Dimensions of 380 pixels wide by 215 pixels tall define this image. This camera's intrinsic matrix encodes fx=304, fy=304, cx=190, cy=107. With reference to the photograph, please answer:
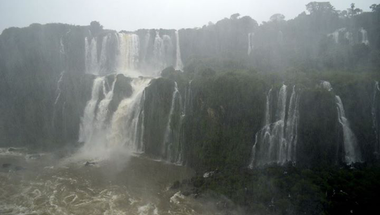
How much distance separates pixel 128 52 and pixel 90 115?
10705mm

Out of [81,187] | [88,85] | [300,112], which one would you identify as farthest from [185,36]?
[81,187]

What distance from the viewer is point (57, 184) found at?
18578 mm

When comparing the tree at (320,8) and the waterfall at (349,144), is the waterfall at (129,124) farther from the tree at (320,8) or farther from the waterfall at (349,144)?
the tree at (320,8)

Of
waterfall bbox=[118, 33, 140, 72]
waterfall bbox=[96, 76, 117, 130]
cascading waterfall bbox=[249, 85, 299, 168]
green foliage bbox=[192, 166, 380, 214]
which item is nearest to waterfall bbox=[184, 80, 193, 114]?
cascading waterfall bbox=[249, 85, 299, 168]

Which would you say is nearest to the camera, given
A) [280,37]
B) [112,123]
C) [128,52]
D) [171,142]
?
[171,142]

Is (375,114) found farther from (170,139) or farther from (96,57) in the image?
(96,57)

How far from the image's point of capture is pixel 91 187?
18203 millimetres

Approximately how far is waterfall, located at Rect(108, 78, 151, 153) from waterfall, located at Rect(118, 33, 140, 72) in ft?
32.2

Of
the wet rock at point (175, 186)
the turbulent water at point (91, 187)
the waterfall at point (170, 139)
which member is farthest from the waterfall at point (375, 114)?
the waterfall at point (170, 139)

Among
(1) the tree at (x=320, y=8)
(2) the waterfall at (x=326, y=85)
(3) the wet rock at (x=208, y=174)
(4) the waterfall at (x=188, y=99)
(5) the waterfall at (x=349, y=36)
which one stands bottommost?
(3) the wet rock at (x=208, y=174)

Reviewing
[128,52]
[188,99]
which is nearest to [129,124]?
[188,99]

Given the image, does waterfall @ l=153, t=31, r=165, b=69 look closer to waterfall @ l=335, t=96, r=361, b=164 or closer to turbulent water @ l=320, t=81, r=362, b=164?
turbulent water @ l=320, t=81, r=362, b=164

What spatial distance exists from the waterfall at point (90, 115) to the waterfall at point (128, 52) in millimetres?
7465

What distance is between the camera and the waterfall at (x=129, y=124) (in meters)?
24.2
